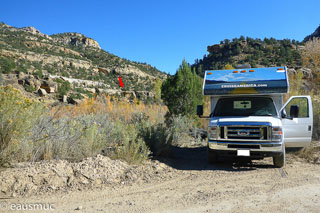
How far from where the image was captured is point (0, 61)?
110 feet

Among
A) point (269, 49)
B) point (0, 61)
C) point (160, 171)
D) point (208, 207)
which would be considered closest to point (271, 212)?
point (208, 207)

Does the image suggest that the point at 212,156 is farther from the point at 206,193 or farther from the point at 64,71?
the point at 64,71

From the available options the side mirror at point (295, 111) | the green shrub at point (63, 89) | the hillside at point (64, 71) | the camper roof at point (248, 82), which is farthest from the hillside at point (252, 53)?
the side mirror at point (295, 111)

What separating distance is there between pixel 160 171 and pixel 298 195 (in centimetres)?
310

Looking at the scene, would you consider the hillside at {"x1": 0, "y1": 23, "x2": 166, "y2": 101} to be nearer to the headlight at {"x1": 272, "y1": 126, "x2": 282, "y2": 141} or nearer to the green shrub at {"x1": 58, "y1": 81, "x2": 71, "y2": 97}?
the green shrub at {"x1": 58, "y1": 81, "x2": 71, "y2": 97}

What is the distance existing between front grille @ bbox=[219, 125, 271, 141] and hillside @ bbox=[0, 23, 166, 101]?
25520 millimetres

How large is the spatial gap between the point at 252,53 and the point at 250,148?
51458mm

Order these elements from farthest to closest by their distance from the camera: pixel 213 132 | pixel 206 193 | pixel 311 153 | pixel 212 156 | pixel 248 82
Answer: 1. pixel 311 153
2. pixel 248 82
3. pixel 212 156
4. pixel 213 132
5. pixel 206 193

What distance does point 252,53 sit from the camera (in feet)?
175

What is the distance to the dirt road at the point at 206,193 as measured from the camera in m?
4.00

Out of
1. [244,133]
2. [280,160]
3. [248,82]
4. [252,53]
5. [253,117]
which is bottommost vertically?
[280,160]

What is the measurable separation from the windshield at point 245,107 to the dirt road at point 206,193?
159cm

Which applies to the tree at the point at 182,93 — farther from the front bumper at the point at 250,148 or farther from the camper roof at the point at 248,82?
the front bumper at the point at 250,148

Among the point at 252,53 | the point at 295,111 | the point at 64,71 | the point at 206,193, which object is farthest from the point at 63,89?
the point at 252,53
